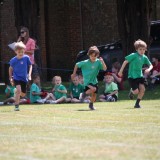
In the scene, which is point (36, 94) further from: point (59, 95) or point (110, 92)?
point (110, 92)

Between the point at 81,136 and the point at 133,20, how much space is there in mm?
16689

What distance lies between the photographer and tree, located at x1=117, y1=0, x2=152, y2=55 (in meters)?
26.6

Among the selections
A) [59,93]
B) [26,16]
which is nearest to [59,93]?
[59,93]

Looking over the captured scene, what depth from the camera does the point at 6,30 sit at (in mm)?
37656

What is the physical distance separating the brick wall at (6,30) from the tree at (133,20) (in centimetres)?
1127

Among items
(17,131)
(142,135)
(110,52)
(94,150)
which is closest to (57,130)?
(17,131)

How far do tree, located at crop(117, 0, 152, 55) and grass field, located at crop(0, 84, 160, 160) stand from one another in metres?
11.6

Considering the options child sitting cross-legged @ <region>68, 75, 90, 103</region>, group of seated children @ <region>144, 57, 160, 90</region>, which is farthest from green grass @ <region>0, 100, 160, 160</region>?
group of seated children @ <region>144, 57, 160, 90</region>

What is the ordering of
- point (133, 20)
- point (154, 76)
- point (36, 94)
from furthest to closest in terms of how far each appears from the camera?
point (133, 20) < point (154, 76) < point (36, 94)

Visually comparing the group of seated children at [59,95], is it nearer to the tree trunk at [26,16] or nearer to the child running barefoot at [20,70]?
the child running barefoot at [20,70]

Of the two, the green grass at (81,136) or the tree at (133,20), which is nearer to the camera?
the green grass at (81,136)

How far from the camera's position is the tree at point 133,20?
2658 centimetres

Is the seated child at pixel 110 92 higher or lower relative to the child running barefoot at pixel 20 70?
lower

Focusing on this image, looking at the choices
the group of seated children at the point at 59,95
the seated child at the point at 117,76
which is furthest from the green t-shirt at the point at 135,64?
the seated child at the point at 117,76
